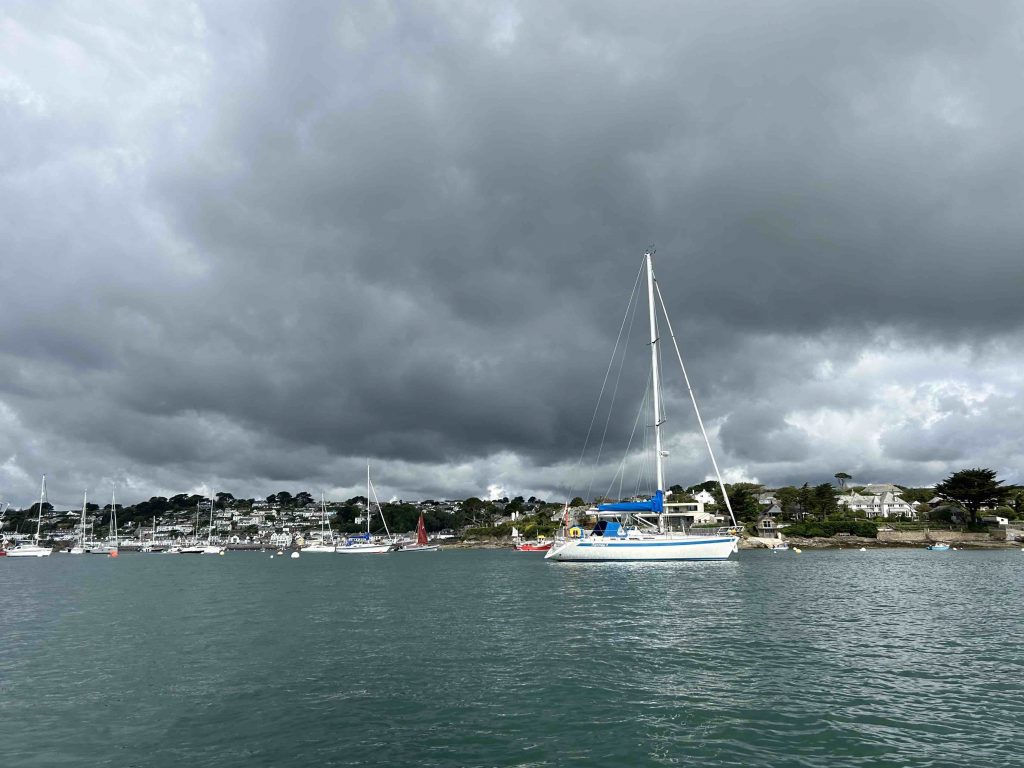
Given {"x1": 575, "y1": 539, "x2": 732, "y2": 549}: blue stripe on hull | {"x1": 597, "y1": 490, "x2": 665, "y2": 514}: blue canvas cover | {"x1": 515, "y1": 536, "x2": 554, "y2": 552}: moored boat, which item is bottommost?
{"x1": 515, "y1": 536, "x2": 554, "y2": 552}: moored boat

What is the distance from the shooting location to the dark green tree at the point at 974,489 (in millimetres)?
139625

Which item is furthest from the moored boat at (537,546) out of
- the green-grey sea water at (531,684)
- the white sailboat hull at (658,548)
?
the green-grey sea water at (531,684)

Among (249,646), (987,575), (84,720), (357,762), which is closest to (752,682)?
(357,762)

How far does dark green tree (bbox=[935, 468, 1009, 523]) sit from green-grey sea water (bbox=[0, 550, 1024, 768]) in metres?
126

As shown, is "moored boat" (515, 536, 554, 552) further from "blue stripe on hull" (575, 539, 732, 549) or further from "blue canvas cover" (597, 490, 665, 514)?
"blue stripe on hull" (575, 539, 732, 549)

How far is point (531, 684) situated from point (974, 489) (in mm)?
163786

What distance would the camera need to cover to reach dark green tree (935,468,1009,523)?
140 meters

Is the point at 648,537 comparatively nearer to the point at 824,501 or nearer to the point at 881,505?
the point at 824,501

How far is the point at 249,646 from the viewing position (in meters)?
27.6

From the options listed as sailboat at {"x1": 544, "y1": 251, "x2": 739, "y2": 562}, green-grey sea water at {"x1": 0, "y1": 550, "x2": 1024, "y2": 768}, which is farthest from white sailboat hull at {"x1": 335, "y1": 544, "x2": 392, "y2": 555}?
green-grey sea water at {"x1": 0, "y1": 550, "x2": 1024, "y2": 768}

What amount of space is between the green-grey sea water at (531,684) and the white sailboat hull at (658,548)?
27.7 metres

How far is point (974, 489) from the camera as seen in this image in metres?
141

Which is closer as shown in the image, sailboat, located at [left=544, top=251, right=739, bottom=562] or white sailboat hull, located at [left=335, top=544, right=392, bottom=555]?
sailboat, located at [left=544, top=251, right=739, bottom=562]

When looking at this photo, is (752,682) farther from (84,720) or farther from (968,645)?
(84,720)
